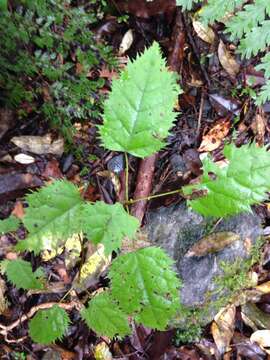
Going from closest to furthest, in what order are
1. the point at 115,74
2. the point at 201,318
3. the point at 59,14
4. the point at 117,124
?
the point at 117,124 < the point at 59,14 < the point at 115,74 < the point at 201,318

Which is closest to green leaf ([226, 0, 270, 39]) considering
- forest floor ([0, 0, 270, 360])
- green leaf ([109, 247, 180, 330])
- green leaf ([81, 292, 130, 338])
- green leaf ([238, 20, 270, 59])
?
green leaf ([238, 20, 270, 59])

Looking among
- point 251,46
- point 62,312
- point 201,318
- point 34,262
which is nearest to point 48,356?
point 62,312

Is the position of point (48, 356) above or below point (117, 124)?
below

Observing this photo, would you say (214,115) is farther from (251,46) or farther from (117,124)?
(117,124)

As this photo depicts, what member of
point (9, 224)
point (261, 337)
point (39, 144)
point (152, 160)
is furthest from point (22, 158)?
point (261, 337)

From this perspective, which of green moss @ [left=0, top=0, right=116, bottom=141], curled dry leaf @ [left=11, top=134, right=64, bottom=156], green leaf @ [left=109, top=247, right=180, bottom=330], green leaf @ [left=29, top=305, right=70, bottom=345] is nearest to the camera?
green leaf @ [left=109, top=247, right=180, bottom=330]

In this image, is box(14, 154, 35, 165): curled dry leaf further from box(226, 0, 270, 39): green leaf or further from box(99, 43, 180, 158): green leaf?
box(226, 0, 270, 39): green leaf

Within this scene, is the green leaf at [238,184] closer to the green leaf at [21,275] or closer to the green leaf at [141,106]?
the green leaf at [141,106]
